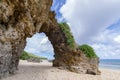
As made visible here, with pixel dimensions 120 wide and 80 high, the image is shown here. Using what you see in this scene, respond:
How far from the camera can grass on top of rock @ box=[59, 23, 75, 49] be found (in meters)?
24.1

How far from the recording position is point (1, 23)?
14.7 metres

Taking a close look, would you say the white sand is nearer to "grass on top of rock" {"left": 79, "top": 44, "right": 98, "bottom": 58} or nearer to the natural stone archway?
the natural stone archway

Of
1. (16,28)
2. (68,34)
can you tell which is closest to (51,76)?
(16,28)

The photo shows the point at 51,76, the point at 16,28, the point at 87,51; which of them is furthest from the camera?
the point at 87,51

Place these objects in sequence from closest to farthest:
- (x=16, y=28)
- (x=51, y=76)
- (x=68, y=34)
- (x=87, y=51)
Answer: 1. (x=16, y=28)
2. (x=51, y=76)
3. (x=87, y=51)
4. (x=68, y=34)

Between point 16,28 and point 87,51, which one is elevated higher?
point 87,51

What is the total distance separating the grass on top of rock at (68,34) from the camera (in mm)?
24141

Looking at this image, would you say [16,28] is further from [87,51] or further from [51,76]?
[87,51]

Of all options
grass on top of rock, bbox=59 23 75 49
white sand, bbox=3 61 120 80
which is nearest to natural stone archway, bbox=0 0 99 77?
white sand, bbox=3 61 120 80

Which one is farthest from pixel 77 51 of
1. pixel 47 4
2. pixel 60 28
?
pixel 47 4

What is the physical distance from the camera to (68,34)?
974 inches

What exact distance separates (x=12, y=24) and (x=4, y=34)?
3.75ft

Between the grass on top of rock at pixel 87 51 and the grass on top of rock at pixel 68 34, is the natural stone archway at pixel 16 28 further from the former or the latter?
the grass on top of rock at pixel 68 34

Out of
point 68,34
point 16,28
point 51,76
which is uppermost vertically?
point 68,34
